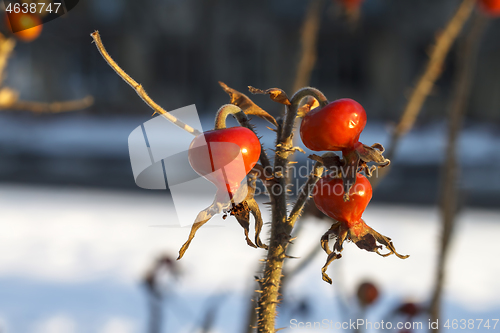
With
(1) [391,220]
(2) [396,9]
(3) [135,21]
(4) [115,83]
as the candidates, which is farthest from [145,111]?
(1) [391,220]

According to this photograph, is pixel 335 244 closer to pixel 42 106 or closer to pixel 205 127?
pixel 42 106

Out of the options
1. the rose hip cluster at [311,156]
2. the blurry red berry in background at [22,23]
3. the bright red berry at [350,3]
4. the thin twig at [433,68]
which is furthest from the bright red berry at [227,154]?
the bright red berry at [350,3]

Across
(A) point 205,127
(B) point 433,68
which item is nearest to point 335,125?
(B) point 433,68

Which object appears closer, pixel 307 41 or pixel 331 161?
pixel 331 161

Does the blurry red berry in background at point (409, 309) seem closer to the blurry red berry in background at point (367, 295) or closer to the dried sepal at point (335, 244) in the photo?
the blurry red berry in background at point (367, 295)

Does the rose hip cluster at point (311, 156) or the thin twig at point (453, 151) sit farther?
the thin twig at point (453, 151)

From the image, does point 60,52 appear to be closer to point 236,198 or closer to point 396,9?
point 396,9

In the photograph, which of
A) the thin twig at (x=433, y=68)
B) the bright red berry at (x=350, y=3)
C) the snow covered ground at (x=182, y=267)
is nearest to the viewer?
the thin twig at (x=433, y=68)
